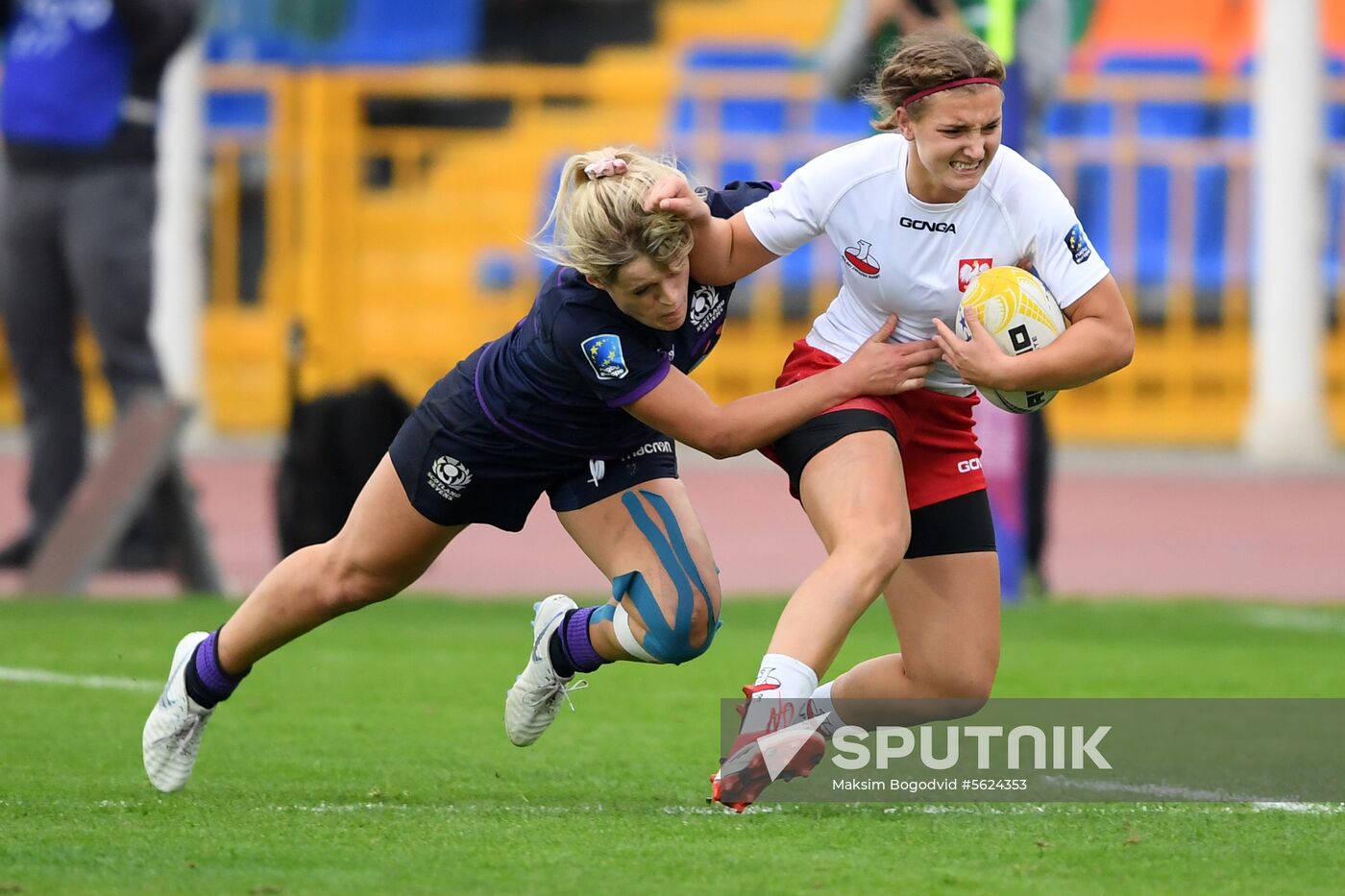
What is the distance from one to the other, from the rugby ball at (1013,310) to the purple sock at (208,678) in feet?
6.43

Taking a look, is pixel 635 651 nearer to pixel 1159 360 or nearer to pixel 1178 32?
pixel 1159 360

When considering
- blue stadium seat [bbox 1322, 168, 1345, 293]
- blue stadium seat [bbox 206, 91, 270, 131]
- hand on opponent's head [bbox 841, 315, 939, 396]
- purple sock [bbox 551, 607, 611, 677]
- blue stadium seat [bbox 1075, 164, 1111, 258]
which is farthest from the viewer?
blue stadium seat [bbox 206, 91, 270, 131]

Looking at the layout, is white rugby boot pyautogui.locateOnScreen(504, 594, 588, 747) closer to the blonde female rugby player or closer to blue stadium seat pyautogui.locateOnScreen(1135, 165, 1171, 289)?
the blonde female rugby player

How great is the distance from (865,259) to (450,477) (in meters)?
1.10

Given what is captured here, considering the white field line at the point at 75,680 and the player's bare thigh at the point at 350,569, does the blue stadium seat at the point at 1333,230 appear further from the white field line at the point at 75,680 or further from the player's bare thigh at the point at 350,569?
the player's bare thigh at the point at 350,569

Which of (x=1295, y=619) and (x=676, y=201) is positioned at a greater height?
(x=676, y=201)

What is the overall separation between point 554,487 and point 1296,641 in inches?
161

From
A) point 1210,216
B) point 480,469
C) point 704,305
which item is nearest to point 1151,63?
point 1210,216

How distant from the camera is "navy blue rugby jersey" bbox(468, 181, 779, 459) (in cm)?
499

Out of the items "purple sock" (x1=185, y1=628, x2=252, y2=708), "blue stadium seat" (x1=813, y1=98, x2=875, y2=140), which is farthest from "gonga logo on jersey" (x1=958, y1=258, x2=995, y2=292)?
"blue stadium seat" (x1=813, y1=98, x2=875, y2=140)

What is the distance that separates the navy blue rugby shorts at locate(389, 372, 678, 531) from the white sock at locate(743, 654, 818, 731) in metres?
0.82

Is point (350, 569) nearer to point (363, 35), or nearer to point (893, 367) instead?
point (893, 367)

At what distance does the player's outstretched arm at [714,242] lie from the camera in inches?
194

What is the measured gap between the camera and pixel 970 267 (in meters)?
5.17
